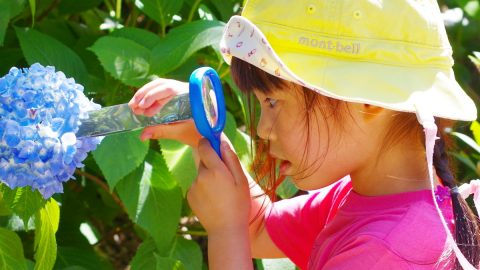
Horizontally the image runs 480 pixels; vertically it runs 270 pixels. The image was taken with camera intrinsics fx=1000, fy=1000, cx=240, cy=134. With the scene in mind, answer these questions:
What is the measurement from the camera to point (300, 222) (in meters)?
1.77

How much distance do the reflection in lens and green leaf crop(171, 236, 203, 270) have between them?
592 mm

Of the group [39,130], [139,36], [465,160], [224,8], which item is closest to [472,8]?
[465,160]

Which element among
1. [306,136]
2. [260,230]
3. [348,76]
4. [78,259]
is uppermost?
[348,76]

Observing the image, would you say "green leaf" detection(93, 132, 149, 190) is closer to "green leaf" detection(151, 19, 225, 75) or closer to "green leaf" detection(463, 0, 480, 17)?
"green leaf" detection(151, 19, 225, 75)

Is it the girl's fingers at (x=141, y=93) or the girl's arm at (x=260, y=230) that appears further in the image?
the girl's arm at (x=260, y=230)

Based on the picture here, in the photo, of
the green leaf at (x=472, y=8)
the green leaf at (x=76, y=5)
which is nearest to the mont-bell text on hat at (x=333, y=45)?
the green leaf at (x=76, y=5)

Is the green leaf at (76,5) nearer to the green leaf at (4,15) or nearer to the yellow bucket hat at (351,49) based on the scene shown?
the green leaf at (4,15)

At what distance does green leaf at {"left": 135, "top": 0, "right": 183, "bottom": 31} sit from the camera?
80.5 inches

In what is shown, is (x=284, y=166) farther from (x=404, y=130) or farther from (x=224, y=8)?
(x=224, y=8)

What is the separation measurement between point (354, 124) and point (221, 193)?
0.71 feet

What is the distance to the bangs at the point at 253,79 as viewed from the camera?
1.41 m

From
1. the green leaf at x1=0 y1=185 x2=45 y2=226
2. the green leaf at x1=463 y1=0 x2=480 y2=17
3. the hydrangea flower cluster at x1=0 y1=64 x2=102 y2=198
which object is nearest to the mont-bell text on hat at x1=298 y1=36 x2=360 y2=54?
the hydrangea flower cluster at x1=0 y1=64 x2=102 y2=198

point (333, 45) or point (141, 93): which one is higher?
point (333, 45)

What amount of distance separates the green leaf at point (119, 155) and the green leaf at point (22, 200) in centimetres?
23
